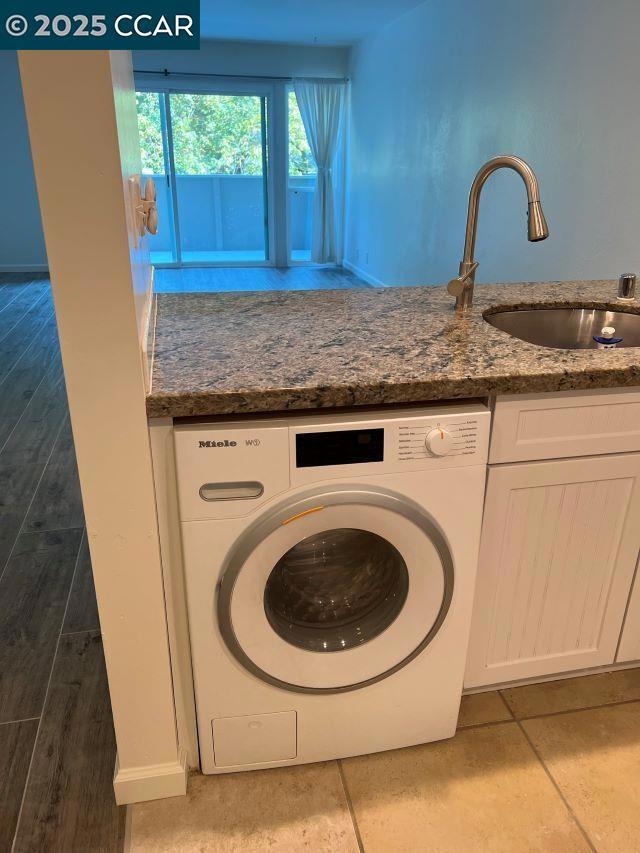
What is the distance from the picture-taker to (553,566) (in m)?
1.46

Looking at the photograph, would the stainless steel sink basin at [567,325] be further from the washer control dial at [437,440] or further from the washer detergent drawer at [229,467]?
the washer detergent drawer at [229,467]

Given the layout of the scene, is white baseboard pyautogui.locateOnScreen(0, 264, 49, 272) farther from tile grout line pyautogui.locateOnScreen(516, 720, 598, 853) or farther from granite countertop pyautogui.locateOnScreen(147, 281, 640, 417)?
tile grout line pyautogui.locateOnScreen(516, 720, 598, 853)

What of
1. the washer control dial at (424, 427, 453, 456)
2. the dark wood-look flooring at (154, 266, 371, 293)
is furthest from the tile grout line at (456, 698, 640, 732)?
the dark wood-look flooring at (154, 266, 371, 293)

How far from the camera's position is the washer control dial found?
1.21m

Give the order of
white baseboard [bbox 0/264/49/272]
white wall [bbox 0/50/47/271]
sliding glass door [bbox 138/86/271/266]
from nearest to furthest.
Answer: white wall [bbox 0/50/47/271], sliding glass door [bbox 138/86/271/266], white baseboard [bbox 0/264/49/272]

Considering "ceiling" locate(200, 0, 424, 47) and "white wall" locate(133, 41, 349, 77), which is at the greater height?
"ceiling" locate(200, 0, 424, 47)

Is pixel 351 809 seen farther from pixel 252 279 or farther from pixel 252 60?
pixel 252 60

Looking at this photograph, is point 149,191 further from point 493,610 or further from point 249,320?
point 493,610

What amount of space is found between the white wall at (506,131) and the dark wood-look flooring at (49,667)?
2.63 m

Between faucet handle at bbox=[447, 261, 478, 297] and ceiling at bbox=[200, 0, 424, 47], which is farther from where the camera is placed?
ceiling at bbox=[200, 0, 424, 47]

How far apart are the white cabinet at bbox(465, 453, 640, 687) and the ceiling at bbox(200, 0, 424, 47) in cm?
492

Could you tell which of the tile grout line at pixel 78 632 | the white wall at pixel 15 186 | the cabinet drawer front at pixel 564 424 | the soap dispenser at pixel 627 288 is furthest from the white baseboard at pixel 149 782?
the white wall at pixel 15 186

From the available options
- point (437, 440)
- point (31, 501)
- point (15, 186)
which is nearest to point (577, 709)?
point (437, 440)

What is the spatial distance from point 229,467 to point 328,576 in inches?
17.2
